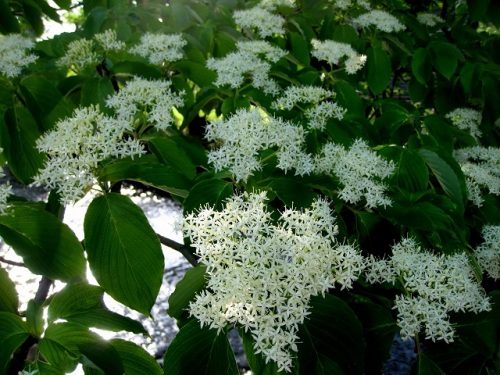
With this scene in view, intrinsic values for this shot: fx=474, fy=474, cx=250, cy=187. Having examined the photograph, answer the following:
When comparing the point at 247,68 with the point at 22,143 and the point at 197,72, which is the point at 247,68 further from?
the point at 22,143

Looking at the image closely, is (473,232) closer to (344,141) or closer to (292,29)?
(344,141)

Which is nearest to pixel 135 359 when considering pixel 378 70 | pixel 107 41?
pixel 107 41

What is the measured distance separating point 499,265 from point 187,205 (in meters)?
1.01

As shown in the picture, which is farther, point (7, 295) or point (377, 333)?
point (377, 333)

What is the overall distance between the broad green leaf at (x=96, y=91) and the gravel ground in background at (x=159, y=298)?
3.52 feet

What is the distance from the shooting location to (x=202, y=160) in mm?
1218

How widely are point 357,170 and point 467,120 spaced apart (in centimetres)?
146

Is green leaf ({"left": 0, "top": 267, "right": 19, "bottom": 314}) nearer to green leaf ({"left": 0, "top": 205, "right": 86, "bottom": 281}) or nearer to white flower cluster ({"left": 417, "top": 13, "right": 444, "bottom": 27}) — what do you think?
green leaf ({"left": 0, "top": 205, "right": 86, "bottom": 281})

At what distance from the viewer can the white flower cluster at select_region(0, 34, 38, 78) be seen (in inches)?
55.9

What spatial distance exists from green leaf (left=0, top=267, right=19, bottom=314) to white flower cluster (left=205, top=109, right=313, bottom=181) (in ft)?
1.43

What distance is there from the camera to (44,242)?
0.86 meters

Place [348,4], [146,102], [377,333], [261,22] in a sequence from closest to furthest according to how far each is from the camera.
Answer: [377,333] < [146,102] < [261,22] < [348,4]

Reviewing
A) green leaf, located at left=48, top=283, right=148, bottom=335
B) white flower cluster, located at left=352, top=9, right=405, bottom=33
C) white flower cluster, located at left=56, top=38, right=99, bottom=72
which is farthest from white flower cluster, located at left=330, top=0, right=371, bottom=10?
green leaf, located at left=48, top=283, right=148, bottom=335

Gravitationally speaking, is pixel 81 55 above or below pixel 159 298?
above
